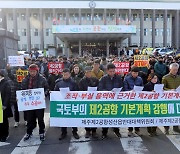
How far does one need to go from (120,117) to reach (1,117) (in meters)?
2.90

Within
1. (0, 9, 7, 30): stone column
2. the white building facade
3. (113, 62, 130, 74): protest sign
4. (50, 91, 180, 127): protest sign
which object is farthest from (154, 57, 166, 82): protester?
(0, 9, 7, 30): stone column

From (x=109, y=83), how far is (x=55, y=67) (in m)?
6.08

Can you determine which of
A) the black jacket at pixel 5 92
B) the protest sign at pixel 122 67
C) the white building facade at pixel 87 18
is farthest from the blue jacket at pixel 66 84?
the white building facade at pixel 87 18

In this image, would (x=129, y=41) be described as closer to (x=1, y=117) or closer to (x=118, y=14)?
(x=118, y=14)

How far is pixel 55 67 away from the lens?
12273 mm

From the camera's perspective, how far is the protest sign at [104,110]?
6387mm

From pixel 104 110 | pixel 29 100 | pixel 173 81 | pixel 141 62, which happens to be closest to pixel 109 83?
pixel 104 110

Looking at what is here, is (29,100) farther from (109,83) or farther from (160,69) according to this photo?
(160,69)

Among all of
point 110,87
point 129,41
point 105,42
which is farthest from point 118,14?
point 110,87

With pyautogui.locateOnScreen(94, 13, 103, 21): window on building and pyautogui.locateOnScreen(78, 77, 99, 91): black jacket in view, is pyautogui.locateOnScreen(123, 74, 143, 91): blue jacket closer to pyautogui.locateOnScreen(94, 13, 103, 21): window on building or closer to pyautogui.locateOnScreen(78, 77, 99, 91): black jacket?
pyautogui.locateOnScreen(78, 77, 99, 91): black jacket

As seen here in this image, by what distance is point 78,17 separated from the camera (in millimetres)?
65125

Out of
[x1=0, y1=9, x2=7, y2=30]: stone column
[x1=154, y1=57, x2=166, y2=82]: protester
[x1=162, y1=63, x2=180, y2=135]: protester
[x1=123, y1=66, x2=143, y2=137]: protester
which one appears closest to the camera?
[x1=123, y1=66, x2=143, y2=137]: protester

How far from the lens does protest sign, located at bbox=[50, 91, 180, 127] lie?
A: 6387mm

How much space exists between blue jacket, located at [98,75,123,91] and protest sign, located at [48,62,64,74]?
18.9 feet
